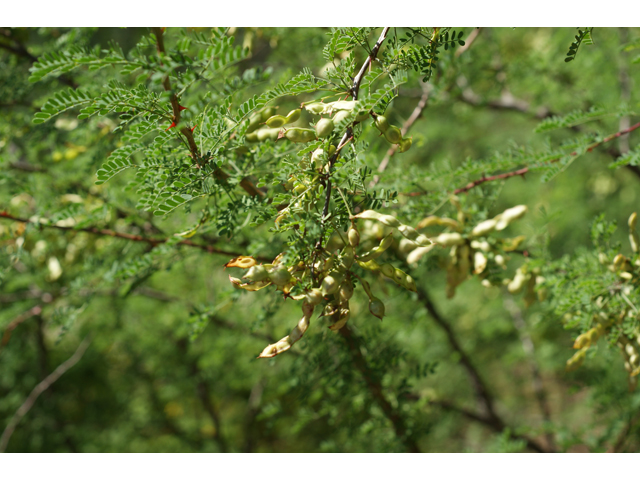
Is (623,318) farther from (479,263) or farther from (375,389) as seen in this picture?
(375,389)

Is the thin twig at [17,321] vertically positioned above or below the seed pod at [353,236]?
below

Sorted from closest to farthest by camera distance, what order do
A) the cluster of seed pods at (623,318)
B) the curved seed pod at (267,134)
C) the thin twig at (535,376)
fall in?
the curved seed pod at (267,134)
the cluster of seed pods at (623,318)
the thin twig at (535,376)

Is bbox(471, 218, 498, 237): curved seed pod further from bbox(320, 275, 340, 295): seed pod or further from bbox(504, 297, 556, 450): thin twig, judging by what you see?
bbox(504, 297, 556, 450): thin twig

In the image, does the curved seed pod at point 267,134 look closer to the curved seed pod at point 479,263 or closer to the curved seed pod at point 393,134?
the curved seed pod at point 393,134

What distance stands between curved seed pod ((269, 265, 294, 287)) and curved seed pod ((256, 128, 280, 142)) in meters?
0.19

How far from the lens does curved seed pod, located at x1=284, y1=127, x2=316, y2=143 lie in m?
0.50

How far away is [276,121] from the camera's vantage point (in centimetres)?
52

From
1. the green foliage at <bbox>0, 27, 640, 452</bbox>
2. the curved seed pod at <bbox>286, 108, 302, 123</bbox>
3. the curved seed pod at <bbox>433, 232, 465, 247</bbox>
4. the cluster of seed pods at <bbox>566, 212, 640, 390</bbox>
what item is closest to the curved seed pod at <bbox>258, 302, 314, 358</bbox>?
the green foliage at <bbox>0, 27, 640, 452</bbox>

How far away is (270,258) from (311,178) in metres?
0.44

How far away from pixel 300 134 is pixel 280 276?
158 millimetres

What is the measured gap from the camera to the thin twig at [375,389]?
0.79m

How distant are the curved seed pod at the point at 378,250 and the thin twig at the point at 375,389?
0.24 m

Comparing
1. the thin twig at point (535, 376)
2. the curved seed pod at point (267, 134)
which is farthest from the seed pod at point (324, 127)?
the thin twig at point (535, 376)

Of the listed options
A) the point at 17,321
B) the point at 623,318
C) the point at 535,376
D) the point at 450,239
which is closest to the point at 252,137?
the point at 450,239
